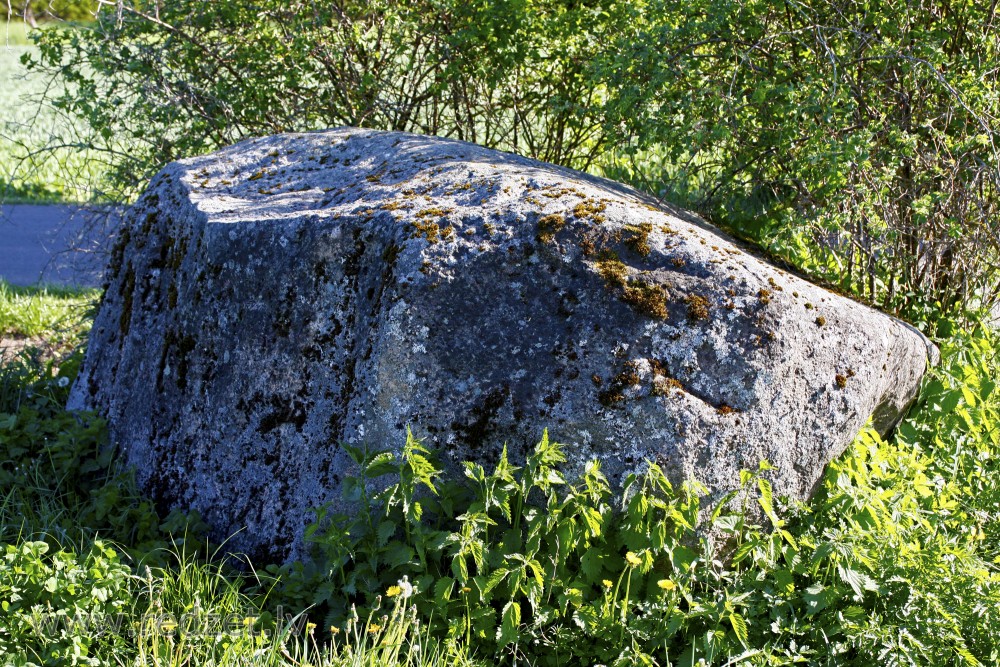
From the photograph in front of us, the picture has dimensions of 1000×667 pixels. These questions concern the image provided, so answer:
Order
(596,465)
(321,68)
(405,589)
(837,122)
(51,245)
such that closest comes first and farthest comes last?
(405,589) < (596,465) < (837,122) < (321,68) < (51,245)

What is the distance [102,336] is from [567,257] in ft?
7.45

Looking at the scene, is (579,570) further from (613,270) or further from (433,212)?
(433,212)

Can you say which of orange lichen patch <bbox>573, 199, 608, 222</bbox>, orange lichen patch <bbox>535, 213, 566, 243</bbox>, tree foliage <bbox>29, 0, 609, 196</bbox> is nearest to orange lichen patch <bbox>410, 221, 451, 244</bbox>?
orange lichen patch <bbox>535, 213, 566, 243</bbox>

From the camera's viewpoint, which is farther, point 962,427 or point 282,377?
point 962,427

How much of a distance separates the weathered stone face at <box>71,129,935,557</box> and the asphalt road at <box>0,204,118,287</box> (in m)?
3.07

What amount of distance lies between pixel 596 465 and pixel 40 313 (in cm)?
492

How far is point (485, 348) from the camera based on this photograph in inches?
119

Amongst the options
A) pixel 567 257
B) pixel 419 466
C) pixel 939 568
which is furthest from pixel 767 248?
pixel 419 466

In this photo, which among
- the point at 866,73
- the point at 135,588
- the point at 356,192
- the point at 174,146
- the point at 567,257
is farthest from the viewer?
the point at 174,146

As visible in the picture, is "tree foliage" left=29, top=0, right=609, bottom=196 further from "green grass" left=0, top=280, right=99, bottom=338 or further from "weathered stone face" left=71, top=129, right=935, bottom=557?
"weathered stone face" left=71, top=129, right=935, bottom=557

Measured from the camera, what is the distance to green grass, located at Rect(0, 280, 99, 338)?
6047 millimetres

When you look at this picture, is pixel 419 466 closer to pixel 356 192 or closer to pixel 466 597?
pixel 466 597

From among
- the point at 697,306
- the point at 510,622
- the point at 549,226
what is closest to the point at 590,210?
the point at 549,226

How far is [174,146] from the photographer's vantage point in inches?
228
